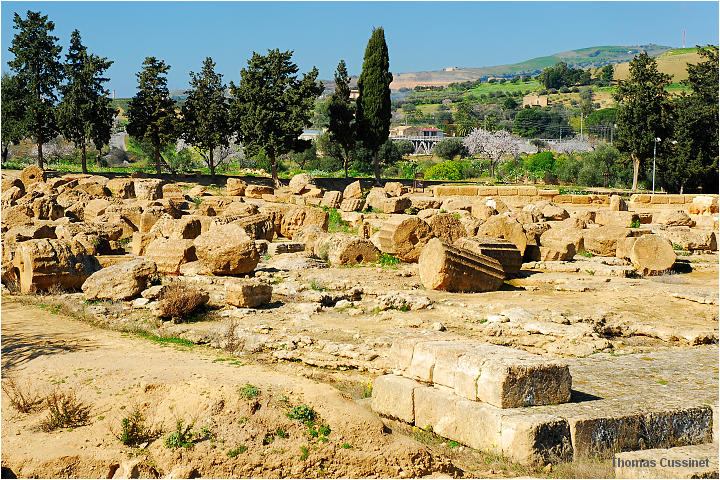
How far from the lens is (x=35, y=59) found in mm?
39969

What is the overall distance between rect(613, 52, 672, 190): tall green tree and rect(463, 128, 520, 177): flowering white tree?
1274cm

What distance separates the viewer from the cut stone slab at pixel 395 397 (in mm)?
8008

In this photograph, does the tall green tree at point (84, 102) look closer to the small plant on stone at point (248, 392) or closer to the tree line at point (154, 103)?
the tree line at point (154, 103)

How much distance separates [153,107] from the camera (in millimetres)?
39625

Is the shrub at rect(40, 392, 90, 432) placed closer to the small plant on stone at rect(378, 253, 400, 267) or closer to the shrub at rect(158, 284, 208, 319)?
the shrub at rect(158, 284, 208, 319)

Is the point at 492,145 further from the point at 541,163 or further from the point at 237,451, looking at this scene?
the point at 237,451

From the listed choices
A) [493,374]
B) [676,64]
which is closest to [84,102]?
[493,374]

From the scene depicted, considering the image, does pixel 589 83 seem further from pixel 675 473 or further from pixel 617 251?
pixel 675 473

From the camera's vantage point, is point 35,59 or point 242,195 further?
point 35,59

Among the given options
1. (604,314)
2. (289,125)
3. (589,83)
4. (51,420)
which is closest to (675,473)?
(51,420)

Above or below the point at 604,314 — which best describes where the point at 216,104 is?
above

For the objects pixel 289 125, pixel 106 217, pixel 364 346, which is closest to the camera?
pixel 364 346

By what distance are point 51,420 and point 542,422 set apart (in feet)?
16.4

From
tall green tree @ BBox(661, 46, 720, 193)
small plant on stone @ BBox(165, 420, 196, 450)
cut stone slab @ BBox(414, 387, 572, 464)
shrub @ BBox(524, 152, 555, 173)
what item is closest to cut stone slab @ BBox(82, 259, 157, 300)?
small plant on stone @ BBox(165, 420, 196, 450)
